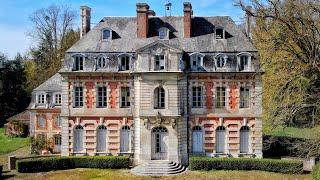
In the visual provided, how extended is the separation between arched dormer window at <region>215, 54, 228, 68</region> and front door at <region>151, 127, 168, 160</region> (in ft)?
20.5

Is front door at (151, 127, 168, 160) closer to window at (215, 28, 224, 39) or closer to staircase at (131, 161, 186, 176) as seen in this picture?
staircase at (131, 161, 186, 176)

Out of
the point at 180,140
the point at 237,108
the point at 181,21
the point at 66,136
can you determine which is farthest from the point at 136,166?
the point at 181,21

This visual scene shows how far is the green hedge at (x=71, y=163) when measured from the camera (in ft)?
83.4

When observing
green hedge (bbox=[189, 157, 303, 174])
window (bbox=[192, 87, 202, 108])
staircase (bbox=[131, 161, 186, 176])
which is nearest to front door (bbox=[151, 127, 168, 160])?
staircase (bbox=[131, 161, 186, 176])

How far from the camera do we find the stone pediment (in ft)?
85.6

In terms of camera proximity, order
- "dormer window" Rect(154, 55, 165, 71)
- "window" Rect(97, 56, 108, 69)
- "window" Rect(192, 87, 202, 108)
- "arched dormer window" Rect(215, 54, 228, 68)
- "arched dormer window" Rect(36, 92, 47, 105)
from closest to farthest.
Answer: "dormer window" Rect(154, 55, 165, 71), "arched dormer window" Rect(215, 54, 228, 68), "window" Rect(192, 87, 202, 108), "window" Rect(97, 56, 108, 69), "arched dormer window" Rect(36, 92, 47, 105)

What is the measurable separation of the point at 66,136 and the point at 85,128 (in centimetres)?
157

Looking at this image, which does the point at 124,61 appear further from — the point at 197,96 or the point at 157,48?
the point at 197,96

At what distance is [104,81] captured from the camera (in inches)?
1092

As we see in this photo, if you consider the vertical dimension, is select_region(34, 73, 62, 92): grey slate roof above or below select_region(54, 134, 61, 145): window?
above

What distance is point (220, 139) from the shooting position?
27531 millimetres

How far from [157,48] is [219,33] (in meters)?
5.70

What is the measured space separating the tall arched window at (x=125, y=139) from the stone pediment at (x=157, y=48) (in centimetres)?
611

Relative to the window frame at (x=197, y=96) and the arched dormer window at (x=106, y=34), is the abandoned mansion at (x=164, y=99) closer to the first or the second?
the window frame at (x=197, y=96)
